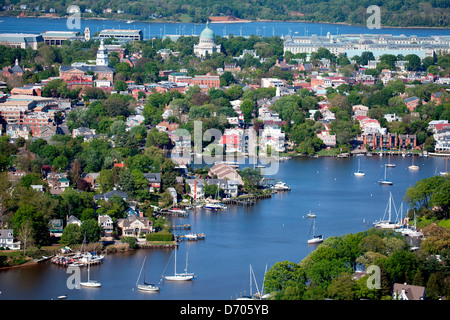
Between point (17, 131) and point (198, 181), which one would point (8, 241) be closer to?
point (198, 181)

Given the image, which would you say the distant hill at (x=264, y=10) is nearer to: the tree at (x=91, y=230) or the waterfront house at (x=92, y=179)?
the waterfront house at (x=92, y=179)

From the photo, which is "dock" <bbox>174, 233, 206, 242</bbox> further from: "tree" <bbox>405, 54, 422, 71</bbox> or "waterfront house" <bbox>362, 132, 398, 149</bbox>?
"tree" <bbox>405, 54, 422, 71</bbox>

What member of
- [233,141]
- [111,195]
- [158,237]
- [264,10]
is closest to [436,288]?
[158,237]

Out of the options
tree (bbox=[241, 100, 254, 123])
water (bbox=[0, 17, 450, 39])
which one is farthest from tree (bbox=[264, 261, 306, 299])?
water (bbox=[0, 17, 450, 39])

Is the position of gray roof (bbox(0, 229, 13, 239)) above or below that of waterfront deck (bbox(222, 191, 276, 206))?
above

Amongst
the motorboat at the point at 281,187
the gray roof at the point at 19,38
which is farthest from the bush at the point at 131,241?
the gray roof at the point at 19,38
